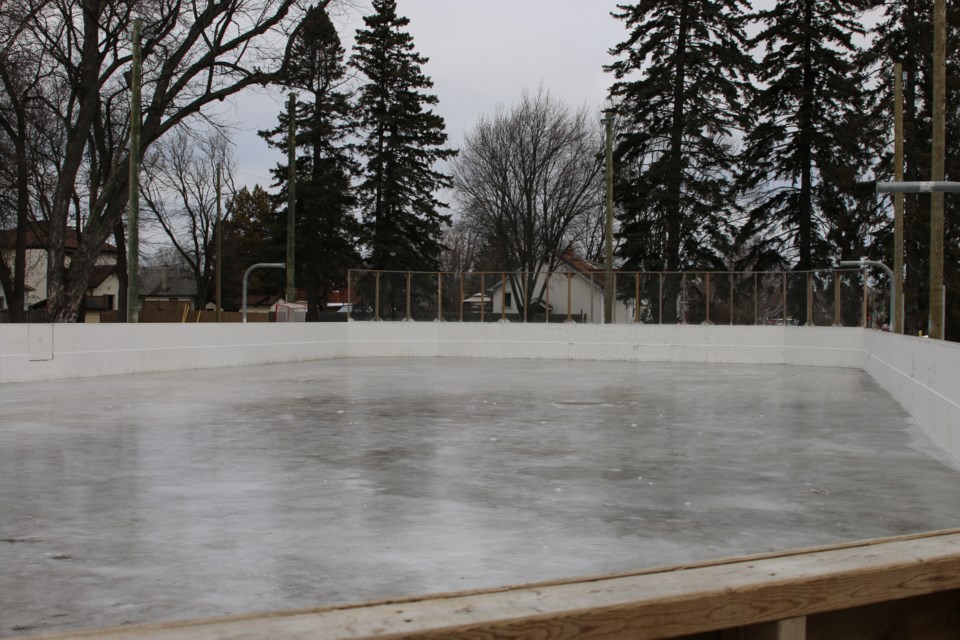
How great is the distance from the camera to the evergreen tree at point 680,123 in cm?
4694

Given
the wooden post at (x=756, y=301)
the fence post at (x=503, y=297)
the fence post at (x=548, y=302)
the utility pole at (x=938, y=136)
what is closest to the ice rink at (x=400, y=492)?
the utility pole at (x=938, y=136)

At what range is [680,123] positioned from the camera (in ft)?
155

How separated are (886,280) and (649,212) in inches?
452

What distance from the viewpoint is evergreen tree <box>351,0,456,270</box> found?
179 ft

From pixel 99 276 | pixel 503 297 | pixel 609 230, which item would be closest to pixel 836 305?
pixel 609 230

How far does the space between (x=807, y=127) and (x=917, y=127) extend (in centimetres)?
481

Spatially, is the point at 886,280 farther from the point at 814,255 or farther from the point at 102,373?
the point at 102,373

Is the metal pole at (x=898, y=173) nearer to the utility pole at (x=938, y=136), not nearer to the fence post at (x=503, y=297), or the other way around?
the utility pole at (x=938, y=136)

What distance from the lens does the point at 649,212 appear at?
48.7m

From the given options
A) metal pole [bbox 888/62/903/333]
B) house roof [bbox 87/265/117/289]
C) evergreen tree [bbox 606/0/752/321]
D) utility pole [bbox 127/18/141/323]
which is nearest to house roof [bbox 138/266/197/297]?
house roof [bbox 87/265/117/289]

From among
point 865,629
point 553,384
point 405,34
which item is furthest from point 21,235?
point 865,629

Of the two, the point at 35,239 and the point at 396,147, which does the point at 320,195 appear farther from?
the point at 35,239

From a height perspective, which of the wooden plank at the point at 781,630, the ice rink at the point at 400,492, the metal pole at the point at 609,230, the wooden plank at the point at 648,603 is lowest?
the ice rink at the point at 400,492

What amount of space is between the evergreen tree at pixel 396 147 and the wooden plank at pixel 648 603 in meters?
51.9
